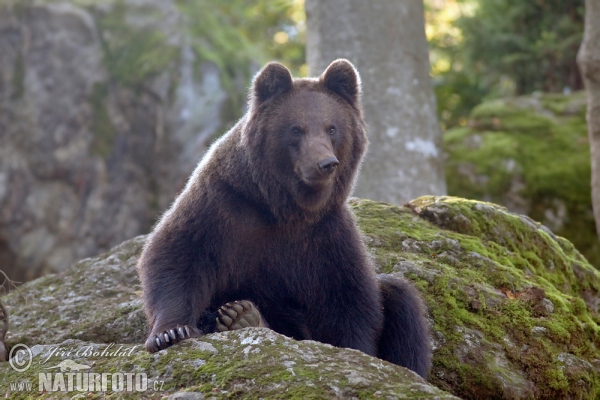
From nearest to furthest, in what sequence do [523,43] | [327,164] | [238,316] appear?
[238,316]
[327,164]
[523,43]

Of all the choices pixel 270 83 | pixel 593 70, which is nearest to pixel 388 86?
pixel 593 70

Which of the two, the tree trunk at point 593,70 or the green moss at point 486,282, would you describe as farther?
the tree trunk at point 593,70

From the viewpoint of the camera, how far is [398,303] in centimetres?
478

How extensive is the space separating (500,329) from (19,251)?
9.35 meters

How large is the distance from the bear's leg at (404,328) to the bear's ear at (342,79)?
1.27m

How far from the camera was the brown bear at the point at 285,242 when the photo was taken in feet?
14.8

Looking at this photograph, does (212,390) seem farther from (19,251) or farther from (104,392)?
(19,251)

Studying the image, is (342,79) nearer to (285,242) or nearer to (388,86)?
(285,242)

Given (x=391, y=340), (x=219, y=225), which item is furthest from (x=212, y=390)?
(x=391, y=340)

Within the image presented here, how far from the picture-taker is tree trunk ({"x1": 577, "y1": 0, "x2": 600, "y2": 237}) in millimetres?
7734

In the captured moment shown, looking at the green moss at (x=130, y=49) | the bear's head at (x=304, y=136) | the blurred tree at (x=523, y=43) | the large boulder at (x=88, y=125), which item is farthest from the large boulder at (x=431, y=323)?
the green moss at (x=130, y=49)

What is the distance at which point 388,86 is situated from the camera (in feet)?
29.3

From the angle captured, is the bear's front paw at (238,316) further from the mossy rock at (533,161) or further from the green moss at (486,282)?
the mossy rock at (533,161)

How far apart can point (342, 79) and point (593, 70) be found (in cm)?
387
